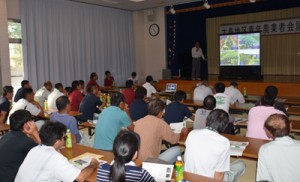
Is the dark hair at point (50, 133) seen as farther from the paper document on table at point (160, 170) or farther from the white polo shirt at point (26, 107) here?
the white polo shirt at point (26, 107)

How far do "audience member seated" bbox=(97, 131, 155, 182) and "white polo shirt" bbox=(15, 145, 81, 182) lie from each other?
0.36 metres

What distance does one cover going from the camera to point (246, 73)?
35.4 feet

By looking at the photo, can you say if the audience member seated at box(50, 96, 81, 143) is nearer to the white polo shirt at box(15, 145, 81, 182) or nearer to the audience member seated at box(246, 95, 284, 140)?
the white polo shirt at box(15, 145, 81, 182)

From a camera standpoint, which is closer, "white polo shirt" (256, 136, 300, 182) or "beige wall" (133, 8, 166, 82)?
"white polo shirt" (256, 136, 300, 182)

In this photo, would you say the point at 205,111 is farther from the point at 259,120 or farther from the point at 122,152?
the point at 122,152

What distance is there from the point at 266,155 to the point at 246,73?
9.03m

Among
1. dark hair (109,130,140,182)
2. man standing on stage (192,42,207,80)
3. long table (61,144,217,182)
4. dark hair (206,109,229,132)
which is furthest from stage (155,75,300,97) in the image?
dark hair (109,130,140,182)

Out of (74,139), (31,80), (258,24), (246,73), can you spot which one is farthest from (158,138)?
(258,24)

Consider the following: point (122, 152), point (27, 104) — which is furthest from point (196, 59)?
point (122, 152)

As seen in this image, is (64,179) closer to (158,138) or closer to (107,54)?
(158,138)

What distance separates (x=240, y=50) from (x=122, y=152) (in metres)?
9.81

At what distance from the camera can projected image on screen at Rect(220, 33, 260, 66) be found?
1052 cm

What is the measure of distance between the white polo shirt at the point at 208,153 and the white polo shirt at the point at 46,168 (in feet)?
3.12

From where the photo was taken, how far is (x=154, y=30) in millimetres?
12414
